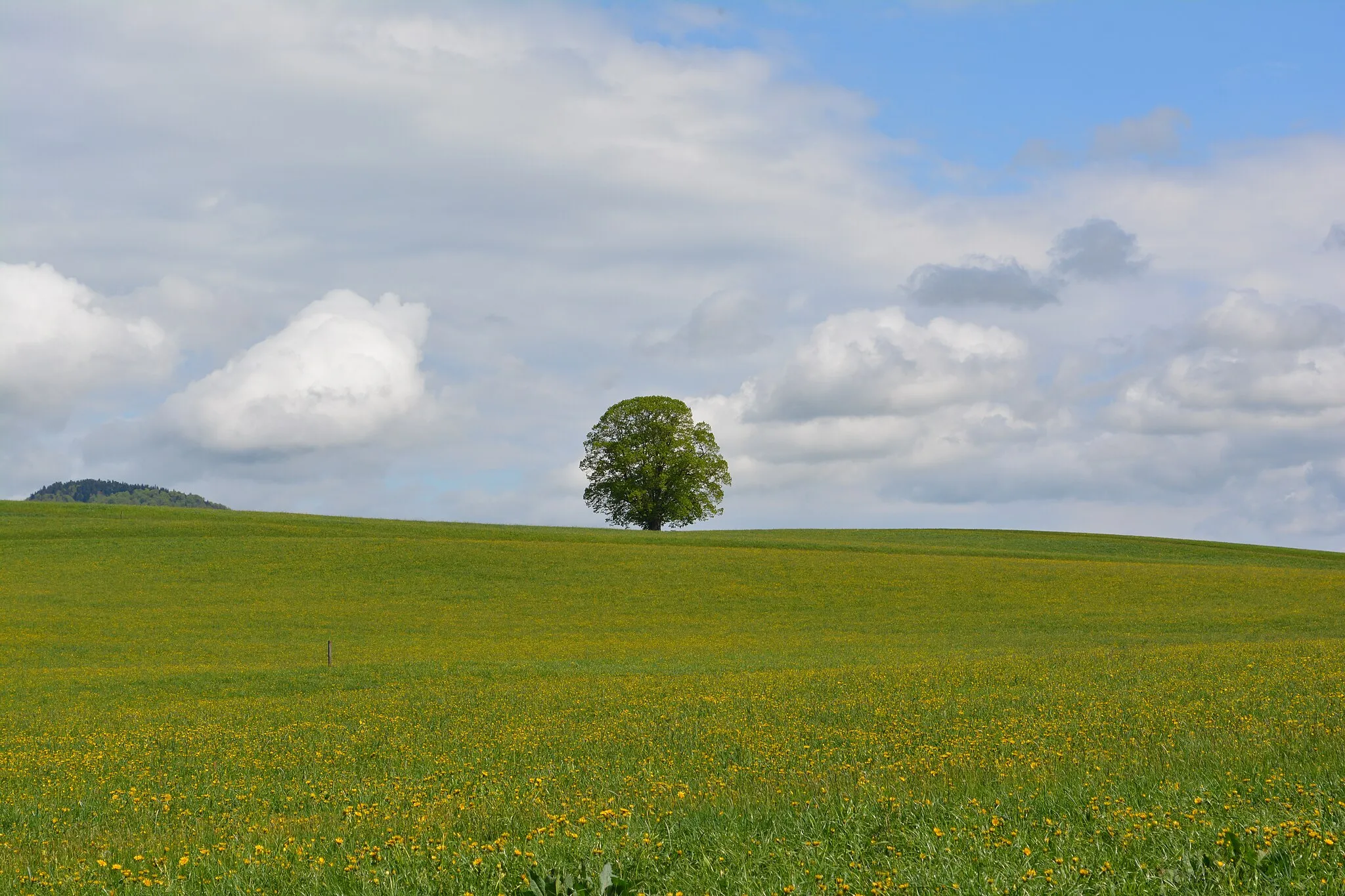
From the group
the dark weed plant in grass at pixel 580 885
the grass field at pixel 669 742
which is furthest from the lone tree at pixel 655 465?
the dark weed plant in grass at pixel 580 885

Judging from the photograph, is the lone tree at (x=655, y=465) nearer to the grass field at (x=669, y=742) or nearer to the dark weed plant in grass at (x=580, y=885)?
the grass field at (x=669, y=742)

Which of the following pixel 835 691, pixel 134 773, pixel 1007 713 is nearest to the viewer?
pixel 134 773

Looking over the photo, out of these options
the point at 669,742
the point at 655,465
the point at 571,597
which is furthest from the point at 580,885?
the point at 655,465

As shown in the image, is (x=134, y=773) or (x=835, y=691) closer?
(x=134, y=773)

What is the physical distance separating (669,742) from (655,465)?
Answer: 69103 millimetres

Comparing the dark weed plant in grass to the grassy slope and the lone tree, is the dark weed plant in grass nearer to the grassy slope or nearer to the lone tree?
the grassy slope

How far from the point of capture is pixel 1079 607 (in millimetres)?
44875

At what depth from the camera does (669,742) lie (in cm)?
1396

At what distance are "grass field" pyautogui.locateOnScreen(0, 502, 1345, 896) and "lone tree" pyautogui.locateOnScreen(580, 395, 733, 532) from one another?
36.0 metres

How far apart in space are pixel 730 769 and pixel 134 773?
26.5 ft

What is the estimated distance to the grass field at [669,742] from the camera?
7133mm

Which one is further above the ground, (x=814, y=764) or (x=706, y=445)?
(x=706, y=445)

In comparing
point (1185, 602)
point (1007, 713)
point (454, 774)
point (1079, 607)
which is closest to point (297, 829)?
point (454, 774)

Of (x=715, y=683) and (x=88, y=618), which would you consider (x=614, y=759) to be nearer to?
(x=715, y=683)
